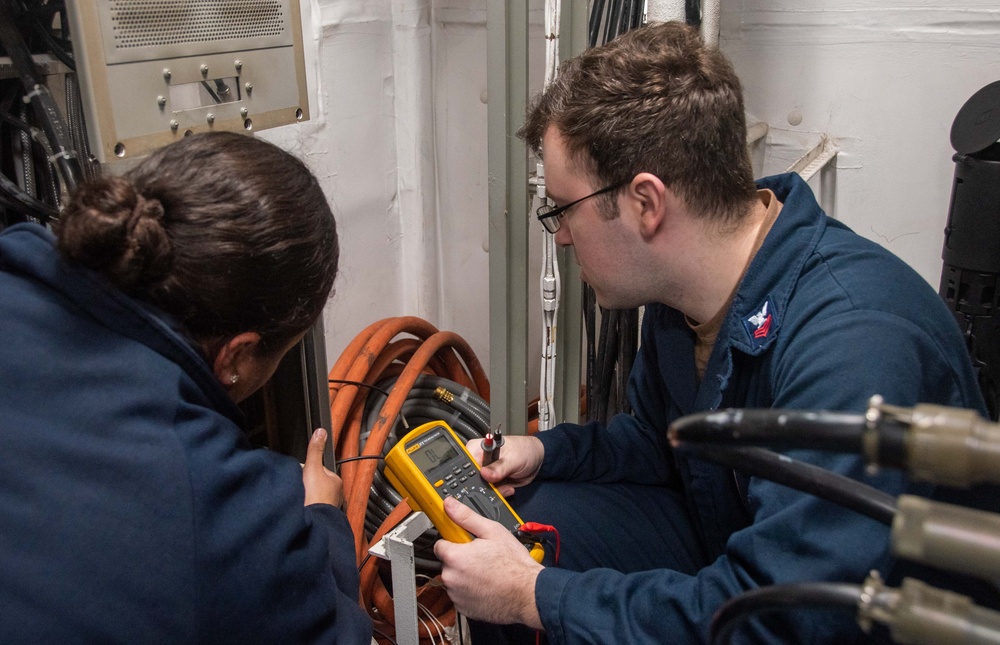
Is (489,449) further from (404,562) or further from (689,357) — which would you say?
(689,357)

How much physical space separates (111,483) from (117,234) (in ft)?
0.73

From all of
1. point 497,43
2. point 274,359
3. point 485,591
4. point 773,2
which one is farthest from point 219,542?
point 773,2

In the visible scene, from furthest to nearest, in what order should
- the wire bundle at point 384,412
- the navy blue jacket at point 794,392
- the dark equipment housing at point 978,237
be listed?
1. the wire bundle at point 384,412
2. the dark equipment housing at point 978,237
3. the navy blue jacket at point 794,392

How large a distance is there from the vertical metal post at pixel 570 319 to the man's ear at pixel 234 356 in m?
0.78

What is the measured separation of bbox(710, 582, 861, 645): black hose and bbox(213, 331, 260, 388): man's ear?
0.57 m

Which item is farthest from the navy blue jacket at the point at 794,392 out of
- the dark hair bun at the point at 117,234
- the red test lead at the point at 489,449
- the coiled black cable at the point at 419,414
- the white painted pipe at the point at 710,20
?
the coiled black cable at the point at 419,414

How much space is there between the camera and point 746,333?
999 mm

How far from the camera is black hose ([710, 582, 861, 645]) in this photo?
405 millimetres

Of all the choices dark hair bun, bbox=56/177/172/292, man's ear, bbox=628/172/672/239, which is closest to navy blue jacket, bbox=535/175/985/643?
man's ear, bbox=628/172/672/239

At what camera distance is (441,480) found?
3.59 feet

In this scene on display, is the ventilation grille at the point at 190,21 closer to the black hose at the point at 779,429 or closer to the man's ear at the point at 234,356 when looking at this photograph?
the man's ear at the point at 234,356

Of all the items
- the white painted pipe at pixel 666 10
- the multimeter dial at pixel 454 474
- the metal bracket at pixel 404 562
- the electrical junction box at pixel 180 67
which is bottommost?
the metal bracket at pixel 404 562

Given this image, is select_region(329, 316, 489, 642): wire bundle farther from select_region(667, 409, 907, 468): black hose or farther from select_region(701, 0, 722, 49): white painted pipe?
select_region(667, 409, 907, 468): black hose

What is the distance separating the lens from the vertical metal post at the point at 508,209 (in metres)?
1.33
